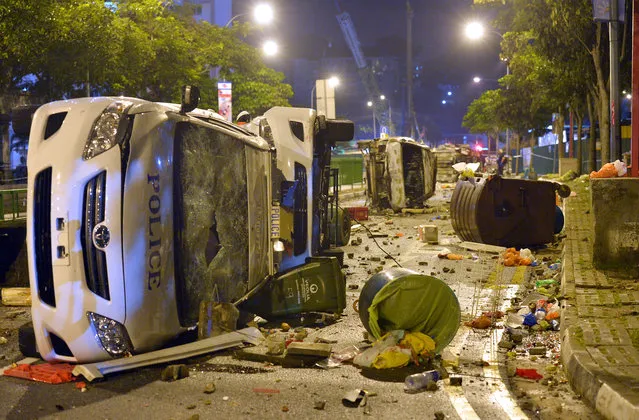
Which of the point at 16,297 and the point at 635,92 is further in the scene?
the point at 635,92

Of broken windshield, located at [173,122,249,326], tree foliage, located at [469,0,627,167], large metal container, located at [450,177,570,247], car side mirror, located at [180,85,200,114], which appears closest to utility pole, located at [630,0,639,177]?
large metal container, located at [450,177,570,247]

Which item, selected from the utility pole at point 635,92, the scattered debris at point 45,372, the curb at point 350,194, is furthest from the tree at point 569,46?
the scattered debris at point 45,372

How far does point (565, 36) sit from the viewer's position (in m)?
21.9

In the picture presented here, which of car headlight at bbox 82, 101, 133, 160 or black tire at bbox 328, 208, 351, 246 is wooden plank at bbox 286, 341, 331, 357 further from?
black tire at bbox 328, 208, 351, 246

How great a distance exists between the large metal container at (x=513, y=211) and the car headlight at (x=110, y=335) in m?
9.33

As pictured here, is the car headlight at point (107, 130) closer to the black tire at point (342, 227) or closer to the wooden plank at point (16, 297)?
the wooden plank at point (16, 297)

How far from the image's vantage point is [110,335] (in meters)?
5.46

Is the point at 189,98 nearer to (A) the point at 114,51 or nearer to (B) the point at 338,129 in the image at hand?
(B) the point at 338,129

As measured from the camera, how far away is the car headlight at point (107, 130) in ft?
17.8

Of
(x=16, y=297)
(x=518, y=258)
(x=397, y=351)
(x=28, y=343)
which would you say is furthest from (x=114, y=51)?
(x=397, y=351)

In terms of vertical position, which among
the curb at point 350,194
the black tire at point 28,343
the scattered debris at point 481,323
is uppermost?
the curb at point 350,194

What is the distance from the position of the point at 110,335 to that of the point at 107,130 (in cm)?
152

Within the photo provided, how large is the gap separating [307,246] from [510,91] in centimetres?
4208

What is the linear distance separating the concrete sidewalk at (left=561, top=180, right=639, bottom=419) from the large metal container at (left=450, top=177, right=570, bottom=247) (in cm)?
297
